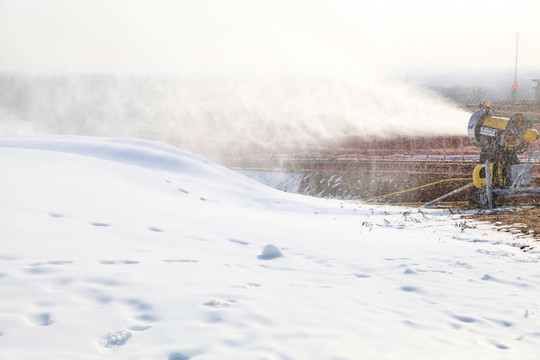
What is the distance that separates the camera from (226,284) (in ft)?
16.2

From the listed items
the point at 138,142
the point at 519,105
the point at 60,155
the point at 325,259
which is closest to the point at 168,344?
the point at 325,259

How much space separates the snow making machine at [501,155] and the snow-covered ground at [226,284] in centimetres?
758

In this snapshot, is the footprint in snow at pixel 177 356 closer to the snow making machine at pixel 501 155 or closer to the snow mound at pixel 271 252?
the snow mound at pixel 271 252

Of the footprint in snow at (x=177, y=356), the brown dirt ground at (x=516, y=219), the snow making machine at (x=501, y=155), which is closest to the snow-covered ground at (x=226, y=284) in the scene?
the footprint in snow at (x=177, y=356)

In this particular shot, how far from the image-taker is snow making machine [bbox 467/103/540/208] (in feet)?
55.1

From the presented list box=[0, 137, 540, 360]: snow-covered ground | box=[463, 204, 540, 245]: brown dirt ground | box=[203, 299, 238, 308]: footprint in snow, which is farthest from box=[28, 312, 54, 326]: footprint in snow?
box=[463, 204, 540, 245]: brown dirt ground

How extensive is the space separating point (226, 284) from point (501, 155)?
591 inches

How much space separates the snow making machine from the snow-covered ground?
298 inches

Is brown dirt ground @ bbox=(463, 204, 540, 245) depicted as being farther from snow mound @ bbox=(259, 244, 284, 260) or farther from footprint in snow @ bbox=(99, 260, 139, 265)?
footprint in snow @ bbox=(99, 260, 139, 265)

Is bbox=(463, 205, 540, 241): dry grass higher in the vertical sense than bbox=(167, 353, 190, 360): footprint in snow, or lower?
lower

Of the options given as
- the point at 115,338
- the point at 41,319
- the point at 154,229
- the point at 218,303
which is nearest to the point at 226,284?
the point at 218,303

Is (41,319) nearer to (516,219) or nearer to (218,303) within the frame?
(218,303)

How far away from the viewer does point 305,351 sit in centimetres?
347

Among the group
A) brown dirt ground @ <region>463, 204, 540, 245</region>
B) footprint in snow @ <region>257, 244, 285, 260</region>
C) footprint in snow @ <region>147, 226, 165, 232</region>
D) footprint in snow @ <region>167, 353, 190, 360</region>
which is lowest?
brown dirt ground @ <region>463, 204, 540, 245</region>
